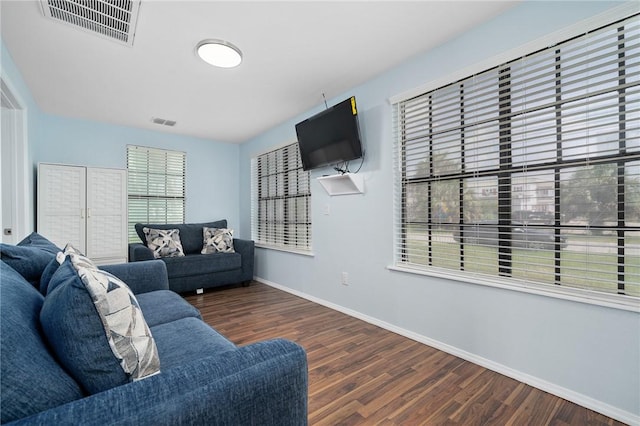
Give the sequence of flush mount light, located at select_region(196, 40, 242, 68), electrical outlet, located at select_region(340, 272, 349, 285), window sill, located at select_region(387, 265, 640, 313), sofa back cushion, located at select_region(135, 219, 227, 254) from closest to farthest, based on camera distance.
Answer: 1. window sill, located at select_region(387, 265, 640, 313)
2. flush mount light, located at select_region(196, 40, 242, 68)
3. electrical outlet, located at select_region(340, 272, 349, 285)
4. sofa back cushion, located at select_region(135, 219, 227, 254)

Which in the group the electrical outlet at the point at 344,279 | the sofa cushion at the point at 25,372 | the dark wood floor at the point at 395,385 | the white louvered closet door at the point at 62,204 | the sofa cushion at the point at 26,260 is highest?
the white louvered closet door at the point at 62,204

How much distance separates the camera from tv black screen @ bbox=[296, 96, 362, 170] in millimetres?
2744

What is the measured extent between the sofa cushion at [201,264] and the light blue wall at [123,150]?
1025 mm

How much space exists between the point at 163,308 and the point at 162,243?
7.77 feet

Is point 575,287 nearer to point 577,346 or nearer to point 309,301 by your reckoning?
point 577,346

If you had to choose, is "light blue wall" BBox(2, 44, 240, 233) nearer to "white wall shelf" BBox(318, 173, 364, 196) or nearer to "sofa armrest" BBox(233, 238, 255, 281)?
"sofa armrest" BBox(233, 238, 255, 281)

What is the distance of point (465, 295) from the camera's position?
6.90ft

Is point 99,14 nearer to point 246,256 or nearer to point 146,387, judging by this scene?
point 146,387

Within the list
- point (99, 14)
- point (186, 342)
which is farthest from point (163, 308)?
point (99, 14)

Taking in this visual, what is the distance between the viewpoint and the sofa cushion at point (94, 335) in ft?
2.34

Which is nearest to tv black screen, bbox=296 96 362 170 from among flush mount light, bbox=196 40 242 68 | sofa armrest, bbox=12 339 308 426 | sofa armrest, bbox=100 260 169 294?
flush mount light, bbox=196 40 242 68

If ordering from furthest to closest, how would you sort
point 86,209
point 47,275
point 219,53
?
1. point 86,209
2. point 219,53
3. point 47,275

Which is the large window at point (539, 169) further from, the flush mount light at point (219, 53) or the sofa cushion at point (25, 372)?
the sofa cushion at point (25, 372)

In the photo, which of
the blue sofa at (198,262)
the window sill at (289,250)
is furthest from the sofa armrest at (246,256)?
the window sill at (289,250)
